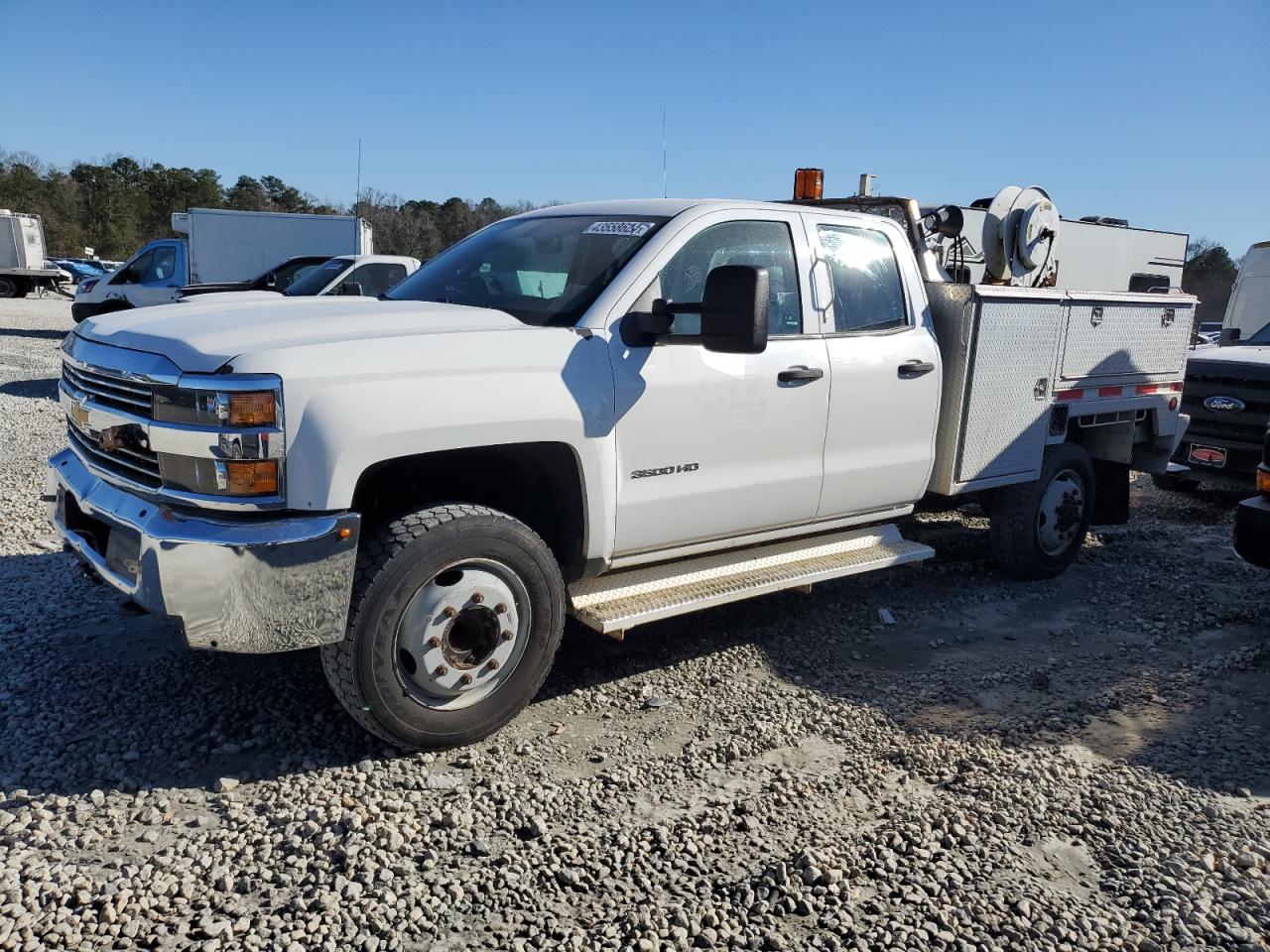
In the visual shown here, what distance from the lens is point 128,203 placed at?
5191cm

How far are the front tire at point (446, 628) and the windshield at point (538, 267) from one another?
974 mm

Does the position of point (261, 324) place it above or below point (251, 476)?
above

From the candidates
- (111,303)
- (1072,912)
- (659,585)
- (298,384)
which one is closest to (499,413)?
(298,384)

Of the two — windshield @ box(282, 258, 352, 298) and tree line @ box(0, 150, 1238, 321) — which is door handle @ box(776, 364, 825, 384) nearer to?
windshield @ box(282, 258, 352, 298)

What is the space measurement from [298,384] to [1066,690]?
3641 mm

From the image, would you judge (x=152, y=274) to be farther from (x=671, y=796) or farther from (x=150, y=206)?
(x=150, y=206)

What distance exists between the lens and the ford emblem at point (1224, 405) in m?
8.12

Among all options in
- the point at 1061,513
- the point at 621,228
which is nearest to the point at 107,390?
the point at 621,228

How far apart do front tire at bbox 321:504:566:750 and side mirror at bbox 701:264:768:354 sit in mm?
1053

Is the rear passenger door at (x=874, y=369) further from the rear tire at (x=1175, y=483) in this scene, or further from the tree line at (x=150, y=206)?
the tree line at (x=150, y=206)

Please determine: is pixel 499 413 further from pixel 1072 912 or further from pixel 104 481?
pixel 1072 912

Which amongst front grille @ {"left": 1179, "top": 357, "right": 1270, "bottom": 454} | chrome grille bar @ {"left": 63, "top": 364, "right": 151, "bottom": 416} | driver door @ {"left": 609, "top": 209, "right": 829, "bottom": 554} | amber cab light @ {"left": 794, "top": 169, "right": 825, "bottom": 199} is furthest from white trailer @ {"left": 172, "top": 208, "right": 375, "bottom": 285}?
driver door @ {"left": 609, "top": 209, "right": 829, "bottom": 554}

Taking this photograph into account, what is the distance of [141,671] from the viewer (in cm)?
405

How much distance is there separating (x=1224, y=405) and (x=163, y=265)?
1674 cm
